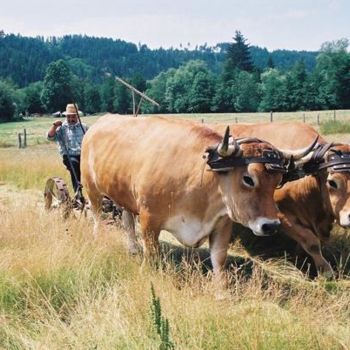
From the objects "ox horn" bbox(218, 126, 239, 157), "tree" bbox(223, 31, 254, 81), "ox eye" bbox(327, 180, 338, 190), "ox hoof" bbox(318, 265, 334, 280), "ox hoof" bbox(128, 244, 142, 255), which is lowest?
"ox hoof" bbox(318, 265, 334, 280)

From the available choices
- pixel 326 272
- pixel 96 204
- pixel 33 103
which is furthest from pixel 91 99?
pixel 326 272

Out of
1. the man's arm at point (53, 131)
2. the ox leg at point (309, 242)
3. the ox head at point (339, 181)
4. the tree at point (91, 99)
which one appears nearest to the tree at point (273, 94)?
the tree at point (91, 99)

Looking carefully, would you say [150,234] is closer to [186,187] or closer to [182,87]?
[186,187]

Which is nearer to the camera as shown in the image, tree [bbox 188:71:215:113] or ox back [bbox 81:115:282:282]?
ox back [bbox 81:115:282:282]

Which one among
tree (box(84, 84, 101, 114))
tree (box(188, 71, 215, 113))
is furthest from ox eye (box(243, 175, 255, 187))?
tree (box(84, 84, 101, 114))

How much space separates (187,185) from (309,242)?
170 cm

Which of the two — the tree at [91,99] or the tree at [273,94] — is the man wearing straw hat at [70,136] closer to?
the tree at [273,94]

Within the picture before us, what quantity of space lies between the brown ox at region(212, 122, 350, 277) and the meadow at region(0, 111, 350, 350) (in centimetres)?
38

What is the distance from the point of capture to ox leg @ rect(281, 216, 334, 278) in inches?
251

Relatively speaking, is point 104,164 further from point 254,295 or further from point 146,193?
point 254,295

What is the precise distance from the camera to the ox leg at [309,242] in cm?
637

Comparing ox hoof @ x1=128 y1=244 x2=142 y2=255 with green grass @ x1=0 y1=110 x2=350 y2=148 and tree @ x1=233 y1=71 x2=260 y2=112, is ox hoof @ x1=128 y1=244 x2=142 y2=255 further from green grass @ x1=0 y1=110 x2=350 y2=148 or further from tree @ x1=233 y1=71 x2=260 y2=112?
tree @ x1=233 y1=71 x2=260 y2=112

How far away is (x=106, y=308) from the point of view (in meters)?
4.57

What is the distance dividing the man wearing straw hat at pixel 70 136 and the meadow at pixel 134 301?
2.07 metres
